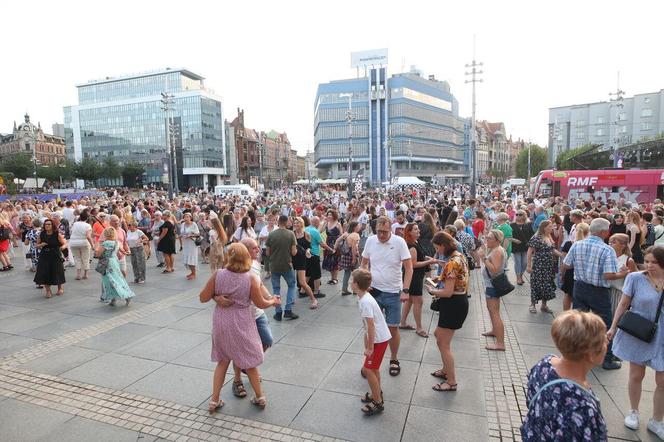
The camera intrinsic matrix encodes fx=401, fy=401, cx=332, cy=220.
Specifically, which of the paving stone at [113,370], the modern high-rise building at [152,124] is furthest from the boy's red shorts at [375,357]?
the modern high-rise building at [152,124]

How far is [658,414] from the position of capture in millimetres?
3580

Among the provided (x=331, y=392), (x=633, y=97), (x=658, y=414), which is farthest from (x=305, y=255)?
(x=633, y=97)

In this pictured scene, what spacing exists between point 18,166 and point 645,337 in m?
78.1

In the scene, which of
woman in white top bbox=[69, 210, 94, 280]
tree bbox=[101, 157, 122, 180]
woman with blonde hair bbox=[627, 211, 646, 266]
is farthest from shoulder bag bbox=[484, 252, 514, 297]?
tree bbox=[101, 157, 122, 180]

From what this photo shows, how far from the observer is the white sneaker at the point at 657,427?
3.53 m

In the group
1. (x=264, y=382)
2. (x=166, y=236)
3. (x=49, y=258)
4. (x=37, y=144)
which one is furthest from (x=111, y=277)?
(x=37, y=144)

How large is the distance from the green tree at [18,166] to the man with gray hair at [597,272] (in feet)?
253

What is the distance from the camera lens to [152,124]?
99.0 m

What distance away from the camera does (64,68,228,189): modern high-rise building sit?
95312 millimetres

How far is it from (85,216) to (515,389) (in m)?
10.4

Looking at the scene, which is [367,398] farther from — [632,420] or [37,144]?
[37,144]

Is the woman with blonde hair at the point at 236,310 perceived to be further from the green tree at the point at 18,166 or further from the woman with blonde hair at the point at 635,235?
the green tree at the point at 18,166

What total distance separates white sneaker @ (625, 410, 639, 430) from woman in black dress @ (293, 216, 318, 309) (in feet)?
16.1

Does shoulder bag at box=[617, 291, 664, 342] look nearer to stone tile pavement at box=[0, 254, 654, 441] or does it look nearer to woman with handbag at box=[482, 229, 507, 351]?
stone tile pavement at box=[0, 254, 654, 441]
